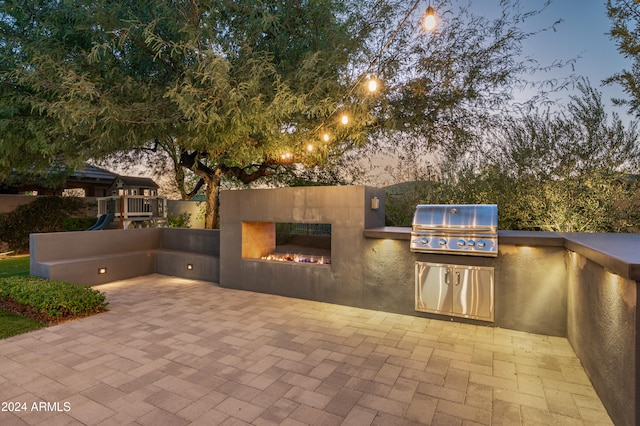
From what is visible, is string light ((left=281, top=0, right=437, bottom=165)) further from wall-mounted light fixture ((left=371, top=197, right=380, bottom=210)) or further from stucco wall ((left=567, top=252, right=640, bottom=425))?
stucco wall ((left=567, top=252, right=640, bottom=425))

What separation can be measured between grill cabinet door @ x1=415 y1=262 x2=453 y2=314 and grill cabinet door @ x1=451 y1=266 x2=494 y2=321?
0.35 ft

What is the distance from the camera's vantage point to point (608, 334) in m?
2.89

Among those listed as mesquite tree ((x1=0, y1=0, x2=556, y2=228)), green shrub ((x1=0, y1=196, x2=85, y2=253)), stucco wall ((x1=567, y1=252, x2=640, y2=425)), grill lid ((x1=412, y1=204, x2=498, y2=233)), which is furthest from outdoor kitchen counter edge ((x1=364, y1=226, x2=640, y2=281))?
green shrub ((x1=0, y1=196, x2=85, y2=253))

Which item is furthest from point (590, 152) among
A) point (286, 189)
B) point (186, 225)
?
point (186, 225)

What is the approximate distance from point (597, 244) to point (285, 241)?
8472 millimetres

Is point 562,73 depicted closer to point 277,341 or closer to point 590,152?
point 590,152

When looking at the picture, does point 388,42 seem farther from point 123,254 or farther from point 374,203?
point 123,254

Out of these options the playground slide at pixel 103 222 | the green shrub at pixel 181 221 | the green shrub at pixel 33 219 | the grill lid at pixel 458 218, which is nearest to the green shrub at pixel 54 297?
the playground slide at pixel 103 222

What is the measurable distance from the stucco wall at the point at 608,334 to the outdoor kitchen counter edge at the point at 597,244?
0.17m

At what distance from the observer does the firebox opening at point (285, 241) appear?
721 cm

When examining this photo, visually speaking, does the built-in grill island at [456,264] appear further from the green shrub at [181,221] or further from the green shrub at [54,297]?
the green shrub at [181,221]

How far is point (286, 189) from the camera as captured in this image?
6.75 m

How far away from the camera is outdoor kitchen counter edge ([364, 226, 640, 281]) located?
2316 millimetres

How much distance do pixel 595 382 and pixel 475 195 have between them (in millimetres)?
5673
